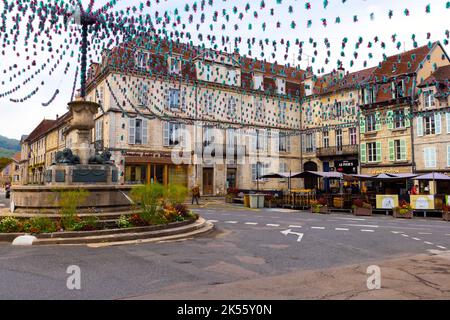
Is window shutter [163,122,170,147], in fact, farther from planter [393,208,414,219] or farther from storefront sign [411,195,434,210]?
storefront sign [411,195,434,210]

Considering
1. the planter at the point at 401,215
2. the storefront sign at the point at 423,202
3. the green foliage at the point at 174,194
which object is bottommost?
the planter at the point at 401,215

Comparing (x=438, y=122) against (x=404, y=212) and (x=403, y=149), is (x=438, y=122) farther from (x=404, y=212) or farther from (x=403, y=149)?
(x=404, y=212)

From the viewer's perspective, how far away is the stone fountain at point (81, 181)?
1008 centimetres

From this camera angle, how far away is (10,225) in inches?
341

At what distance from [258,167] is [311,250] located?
971 inches

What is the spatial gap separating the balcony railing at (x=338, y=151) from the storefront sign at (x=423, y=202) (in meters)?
13.1

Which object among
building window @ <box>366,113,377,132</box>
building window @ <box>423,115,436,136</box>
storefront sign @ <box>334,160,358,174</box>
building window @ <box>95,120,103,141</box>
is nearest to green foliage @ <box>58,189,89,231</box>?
building window @ <box>95,120,103,141</box>

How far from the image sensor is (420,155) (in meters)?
26.7

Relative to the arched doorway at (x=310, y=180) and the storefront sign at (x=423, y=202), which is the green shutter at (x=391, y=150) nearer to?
the arched doorway at (x=310, y=180)

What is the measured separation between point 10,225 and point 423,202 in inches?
712

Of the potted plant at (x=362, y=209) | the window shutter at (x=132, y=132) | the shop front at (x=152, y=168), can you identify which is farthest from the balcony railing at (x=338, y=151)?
the window shutter at (x=132, y=132)

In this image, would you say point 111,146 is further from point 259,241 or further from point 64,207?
point 259,241
